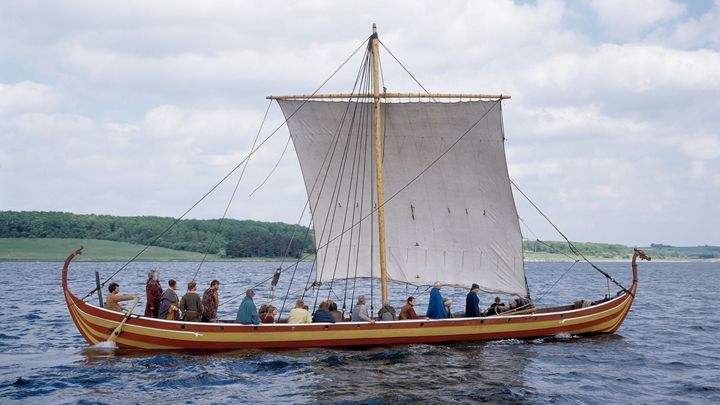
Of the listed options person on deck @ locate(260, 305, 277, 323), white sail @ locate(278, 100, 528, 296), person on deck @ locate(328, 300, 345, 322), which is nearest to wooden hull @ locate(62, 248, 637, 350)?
person on deck @ locate(260, 305, 277, 323)

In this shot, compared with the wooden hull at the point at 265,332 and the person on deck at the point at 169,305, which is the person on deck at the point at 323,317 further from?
the person on deck at the point at 169,305

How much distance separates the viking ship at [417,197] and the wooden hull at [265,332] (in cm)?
166

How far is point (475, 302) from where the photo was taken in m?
23.0

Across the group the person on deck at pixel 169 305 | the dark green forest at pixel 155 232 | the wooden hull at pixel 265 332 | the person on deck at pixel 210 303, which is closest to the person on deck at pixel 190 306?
the person on deck at pixel 169 305

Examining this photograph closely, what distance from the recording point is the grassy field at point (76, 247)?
151m

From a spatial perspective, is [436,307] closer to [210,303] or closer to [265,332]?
[265,332]

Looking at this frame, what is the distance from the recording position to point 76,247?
525 ft

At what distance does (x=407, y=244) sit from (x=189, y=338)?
8.79 m

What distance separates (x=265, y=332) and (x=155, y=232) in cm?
16933

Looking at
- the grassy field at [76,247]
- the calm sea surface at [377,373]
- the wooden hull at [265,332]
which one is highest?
the grassy field at [76,247]

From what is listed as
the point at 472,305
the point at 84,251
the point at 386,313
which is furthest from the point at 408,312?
the point at 84,251

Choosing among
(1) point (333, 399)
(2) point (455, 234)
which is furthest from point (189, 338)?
(2) point (455, 234)

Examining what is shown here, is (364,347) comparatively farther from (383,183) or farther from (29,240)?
(29,240)

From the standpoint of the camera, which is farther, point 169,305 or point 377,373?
point 169,305
